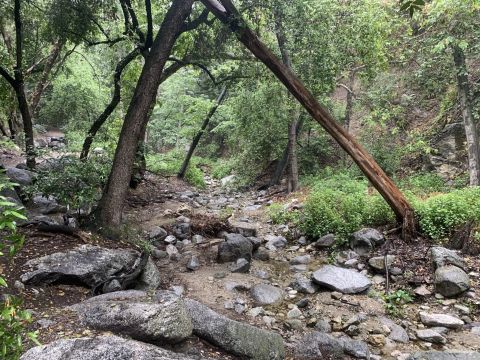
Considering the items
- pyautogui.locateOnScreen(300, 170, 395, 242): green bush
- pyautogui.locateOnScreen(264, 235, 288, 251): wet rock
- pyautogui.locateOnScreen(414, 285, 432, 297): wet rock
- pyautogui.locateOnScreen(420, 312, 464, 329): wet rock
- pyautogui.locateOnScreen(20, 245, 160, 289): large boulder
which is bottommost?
pyautogui.locateOnScreen(420, 312, 464, 329): wet rock

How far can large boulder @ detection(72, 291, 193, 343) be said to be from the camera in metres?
3.22

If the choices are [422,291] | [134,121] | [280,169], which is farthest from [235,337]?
[280,169]

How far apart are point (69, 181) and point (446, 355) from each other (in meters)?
5.93

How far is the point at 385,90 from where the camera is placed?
1517 centimetres

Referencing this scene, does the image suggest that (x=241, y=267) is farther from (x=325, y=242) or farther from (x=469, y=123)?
(x=469, y=123)

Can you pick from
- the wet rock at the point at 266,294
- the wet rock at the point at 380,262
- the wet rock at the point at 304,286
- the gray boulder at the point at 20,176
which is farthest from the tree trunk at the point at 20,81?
the wet rock at the point at 380,262

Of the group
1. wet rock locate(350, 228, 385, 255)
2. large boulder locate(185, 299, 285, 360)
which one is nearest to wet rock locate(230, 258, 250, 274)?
wet rock locate(350, 228, 385, 255)

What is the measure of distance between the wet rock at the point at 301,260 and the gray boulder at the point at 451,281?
2289mm

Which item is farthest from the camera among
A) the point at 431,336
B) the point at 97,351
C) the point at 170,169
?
the point at 170,169

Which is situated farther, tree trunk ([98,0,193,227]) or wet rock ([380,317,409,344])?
tree trunk ([98,0,193,227])

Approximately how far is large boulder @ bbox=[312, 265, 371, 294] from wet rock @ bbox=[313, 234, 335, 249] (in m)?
1.23

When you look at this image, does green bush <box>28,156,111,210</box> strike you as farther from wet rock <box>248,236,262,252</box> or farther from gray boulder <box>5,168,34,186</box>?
wet rock <box>248,236,262,252</box>

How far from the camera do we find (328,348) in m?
4.42

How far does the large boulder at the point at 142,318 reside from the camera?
3.22 m
